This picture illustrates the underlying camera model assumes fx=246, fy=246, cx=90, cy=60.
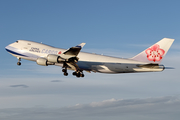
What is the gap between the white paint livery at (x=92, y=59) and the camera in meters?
40.2

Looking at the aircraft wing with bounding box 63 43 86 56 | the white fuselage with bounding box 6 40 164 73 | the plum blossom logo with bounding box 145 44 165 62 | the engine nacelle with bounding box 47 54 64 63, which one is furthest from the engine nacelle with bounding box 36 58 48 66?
the plum blossom logo with bounding box 145 44 165 62

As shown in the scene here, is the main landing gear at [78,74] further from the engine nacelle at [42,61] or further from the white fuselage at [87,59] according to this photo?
the engine nacelle at [42,61]

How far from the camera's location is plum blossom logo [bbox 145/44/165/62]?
4106 centimetres

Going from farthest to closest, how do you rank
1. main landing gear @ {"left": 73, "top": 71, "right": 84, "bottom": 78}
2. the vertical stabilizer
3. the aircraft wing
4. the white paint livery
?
main landing gear @ {"left": 73, "top": 71, "right": 84, "bottom": 78} < the vertical stabilizer < the white paint livery < the aircraft wing

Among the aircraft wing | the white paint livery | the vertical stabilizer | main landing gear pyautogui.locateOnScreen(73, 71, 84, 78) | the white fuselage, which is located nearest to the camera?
the aircraft wing

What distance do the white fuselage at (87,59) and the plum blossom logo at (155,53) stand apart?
67.3 inches

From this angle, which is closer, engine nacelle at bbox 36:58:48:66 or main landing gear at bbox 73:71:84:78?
engine nacelle at bbox 36:58:48:66

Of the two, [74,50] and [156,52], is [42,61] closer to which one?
[74,50]

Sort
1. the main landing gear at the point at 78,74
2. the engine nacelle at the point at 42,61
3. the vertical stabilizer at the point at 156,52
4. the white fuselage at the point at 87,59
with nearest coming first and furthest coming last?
the vertical stabilizer at the point at 156,52
the white fuselage at the point at 87,59
the engine nacelle at the point at 42,61
the main landing gear at the point at 78,74

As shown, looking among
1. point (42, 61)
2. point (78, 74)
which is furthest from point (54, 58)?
point (78, 74)

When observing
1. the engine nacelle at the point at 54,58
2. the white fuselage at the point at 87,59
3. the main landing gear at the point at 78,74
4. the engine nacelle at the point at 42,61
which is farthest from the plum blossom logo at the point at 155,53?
the engine nacelle at the point at 42,61

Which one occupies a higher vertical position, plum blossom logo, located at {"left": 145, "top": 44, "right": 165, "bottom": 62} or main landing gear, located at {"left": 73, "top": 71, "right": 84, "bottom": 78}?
plum blossom logo, located at {"left": 145, "top": 44, "right": 165, "bottom": 62}

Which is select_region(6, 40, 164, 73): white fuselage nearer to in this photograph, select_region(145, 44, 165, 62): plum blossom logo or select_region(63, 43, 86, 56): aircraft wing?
select_region(145, 44, 165, 62): plum blossom logo

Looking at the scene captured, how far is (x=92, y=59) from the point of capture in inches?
1735
